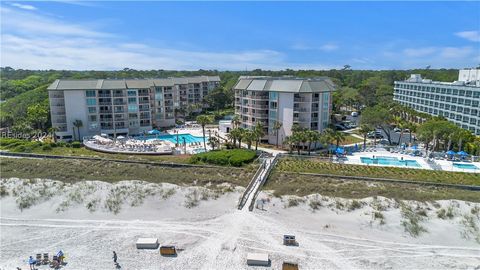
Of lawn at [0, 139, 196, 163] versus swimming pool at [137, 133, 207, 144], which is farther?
swimming pool at [137, 133, 207, 144]

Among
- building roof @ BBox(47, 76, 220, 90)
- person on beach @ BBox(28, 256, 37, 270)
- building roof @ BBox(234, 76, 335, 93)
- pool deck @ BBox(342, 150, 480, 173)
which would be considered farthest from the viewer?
Result: building roof @ BBox(47, 76, 220, 90)

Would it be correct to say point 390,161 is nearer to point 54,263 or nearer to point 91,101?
point 54,263

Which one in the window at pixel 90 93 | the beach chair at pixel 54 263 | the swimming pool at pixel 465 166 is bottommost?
the beach chair at pixel 54 263

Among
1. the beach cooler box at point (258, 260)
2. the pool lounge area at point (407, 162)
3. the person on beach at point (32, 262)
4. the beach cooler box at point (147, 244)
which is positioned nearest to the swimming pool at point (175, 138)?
the pool lounge area at point (407, 162)

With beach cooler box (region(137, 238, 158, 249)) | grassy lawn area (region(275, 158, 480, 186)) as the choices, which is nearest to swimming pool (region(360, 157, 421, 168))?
grassy lawn area (region(275, 158, 480, 186))

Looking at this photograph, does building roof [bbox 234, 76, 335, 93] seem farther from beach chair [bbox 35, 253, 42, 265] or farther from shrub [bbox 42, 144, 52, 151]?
beach chair [bbox 35, 253, 42, 265]

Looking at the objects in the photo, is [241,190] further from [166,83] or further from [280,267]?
[166,83]

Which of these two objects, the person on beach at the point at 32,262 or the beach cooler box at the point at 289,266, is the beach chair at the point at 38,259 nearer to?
the person on beach at the point at 32,262
